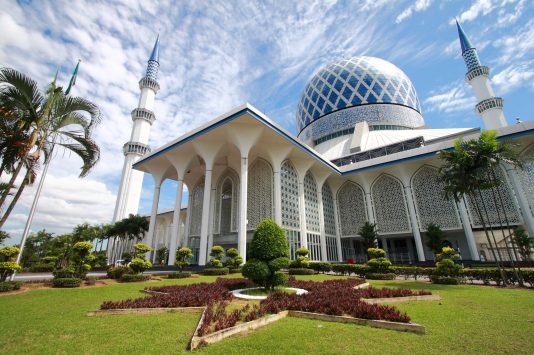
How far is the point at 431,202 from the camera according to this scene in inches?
989

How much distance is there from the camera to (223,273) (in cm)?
1669

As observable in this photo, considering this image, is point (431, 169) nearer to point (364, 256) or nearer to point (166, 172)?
point (364, 256)

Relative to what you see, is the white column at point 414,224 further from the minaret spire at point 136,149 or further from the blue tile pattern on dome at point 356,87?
the minaret spire at point 136,149

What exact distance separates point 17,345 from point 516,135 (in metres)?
30.0

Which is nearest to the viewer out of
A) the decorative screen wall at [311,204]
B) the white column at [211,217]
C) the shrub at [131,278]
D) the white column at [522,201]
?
the shrub at [131,278]

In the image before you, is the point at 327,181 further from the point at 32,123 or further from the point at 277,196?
the point at 32,123

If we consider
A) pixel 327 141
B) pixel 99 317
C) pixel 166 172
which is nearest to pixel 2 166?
pixel 99 317

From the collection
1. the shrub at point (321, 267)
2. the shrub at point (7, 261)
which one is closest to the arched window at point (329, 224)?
the shrub at point (321, 267)

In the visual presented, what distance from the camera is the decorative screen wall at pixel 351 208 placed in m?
29.2

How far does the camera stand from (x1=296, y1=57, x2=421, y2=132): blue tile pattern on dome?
134 feet

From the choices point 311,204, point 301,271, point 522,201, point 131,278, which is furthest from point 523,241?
point 131,278

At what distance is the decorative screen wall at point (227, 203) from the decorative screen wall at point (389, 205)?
15.5 meters

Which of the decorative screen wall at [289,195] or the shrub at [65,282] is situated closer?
the shrub at [65,282]

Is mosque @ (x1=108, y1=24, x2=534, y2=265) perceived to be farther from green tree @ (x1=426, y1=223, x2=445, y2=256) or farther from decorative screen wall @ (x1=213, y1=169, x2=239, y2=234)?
green tree @ (x1=426, y1=223, x2=445, y2=256)
